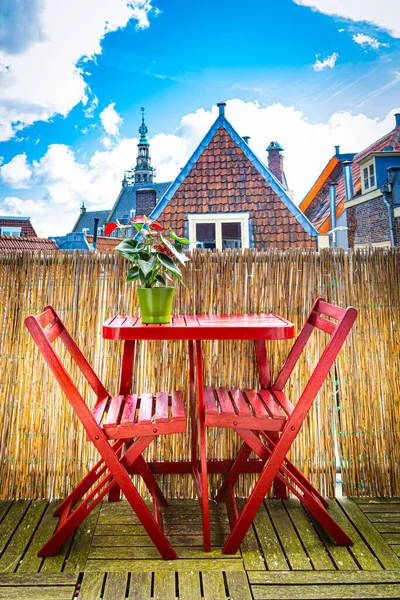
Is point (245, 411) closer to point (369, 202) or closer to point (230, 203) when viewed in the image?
point (230, 203)

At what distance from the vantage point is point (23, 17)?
56.4ft

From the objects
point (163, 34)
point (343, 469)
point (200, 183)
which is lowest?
point (343, 469)

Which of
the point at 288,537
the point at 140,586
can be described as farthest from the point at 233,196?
the point at 140,586

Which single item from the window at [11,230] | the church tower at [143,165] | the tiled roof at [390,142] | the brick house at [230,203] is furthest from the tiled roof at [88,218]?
the brick house at [230,203]

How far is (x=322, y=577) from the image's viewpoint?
5.55ft

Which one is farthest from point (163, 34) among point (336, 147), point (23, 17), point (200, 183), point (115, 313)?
point (115, 313)

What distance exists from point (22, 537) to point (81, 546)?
0.27m

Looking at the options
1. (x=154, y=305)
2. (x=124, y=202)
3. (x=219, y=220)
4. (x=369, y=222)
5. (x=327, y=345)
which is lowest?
(x=327, y=345)

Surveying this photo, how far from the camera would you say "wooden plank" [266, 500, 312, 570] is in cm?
178

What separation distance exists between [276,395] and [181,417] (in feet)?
1.83

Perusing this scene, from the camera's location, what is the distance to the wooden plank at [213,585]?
62.6 inches

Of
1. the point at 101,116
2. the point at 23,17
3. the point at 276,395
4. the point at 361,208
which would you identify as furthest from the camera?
the point at 101,116

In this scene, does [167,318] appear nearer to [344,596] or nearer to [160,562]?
[160,562]

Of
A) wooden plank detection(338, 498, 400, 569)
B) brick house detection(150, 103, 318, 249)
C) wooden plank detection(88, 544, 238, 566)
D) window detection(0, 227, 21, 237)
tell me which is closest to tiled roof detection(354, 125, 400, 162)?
brick house detection(150, 103, 318, 249)
